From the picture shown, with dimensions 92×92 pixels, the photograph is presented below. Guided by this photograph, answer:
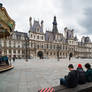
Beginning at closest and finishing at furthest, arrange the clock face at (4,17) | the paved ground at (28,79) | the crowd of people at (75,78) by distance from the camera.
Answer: the crowd of people at (75,78) → the paved ground at (28,79) → the clock face at (4,17)

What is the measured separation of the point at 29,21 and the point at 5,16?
4300 cm

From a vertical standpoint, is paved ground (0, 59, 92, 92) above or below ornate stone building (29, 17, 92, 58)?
below

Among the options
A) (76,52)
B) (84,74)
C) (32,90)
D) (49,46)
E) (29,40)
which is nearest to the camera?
(84,74)

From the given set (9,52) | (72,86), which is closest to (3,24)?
(72,86)

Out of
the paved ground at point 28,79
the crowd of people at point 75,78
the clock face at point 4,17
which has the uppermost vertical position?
the clock face at point 4,17

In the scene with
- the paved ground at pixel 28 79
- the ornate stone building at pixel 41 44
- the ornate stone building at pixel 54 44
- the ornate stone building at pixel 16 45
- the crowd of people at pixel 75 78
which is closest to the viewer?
the crowd of people at pixel 75 78

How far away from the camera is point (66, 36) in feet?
211

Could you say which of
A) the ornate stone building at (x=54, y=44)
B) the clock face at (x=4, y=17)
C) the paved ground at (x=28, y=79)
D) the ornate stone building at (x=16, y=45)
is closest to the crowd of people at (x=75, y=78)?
the paved ground at (x=28, y=79)

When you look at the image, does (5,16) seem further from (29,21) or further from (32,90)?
(29,21)

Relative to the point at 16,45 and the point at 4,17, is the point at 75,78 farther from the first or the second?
the point at 16,45

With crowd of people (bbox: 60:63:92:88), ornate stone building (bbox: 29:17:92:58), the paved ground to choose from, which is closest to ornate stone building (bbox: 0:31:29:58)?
ornate stone building (bbox: 29:17:92:58)

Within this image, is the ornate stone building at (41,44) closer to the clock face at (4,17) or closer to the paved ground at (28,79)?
the paved ground at (28,79)

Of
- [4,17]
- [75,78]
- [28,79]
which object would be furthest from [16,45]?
[75,78]

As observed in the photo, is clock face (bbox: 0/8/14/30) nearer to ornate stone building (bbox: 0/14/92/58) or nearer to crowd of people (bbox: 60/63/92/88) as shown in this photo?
crowd of people (bbox: 60/63/92/88)
